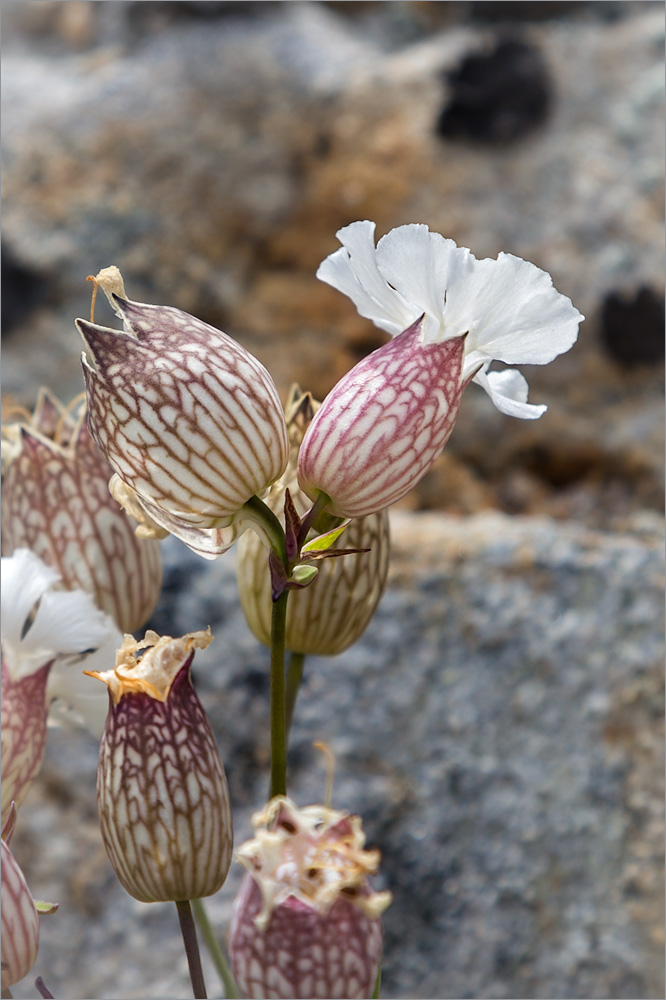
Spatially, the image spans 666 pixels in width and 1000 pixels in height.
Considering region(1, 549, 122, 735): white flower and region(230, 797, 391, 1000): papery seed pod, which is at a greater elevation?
region(1, 549, 122, 735): white flower

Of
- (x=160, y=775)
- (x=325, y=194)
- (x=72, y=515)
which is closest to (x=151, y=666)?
(x=160, y=775)

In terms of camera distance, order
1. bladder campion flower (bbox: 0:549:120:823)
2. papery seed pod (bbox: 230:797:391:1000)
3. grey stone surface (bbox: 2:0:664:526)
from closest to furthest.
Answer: papery seed pod (bbox: 230:797:391:1000)
bladder campion flower (bbox: 0:549:120:823)
grey stone surface (bbox: 2:0:664:526)

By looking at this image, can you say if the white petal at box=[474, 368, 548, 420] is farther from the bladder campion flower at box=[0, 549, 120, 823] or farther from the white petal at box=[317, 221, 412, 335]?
the bladder campion flower at box=[0, 549, 120, 823]

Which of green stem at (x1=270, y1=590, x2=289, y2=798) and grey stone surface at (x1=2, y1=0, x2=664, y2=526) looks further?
grey stone surface at (x1=2, y1=0, x2=664, y2=526)

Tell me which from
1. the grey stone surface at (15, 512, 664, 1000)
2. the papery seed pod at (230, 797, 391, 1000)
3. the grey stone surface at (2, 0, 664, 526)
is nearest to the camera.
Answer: the papery seed pod at (230, 797, 391, 1000)

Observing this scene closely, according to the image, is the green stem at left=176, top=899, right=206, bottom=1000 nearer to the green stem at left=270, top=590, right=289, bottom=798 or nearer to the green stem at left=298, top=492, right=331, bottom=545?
the green stem at left=270, top=590, right=289, bottom=798

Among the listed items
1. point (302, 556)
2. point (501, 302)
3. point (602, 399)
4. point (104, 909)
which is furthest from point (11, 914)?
point (602, 399)

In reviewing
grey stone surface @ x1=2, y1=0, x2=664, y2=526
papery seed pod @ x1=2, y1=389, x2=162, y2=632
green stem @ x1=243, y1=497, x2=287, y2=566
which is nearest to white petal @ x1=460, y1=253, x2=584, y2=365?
green stem @ x1=243, y1=497, x2=287, y2=566

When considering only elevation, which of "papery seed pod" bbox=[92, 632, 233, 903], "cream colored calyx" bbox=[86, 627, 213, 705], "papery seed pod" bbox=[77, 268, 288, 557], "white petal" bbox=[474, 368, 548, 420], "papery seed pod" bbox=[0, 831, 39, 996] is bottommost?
"papery seed pod" bbox=[0, 831, 39, 996]

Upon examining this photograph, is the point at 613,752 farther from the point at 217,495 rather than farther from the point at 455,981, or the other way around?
the point at 217,495
